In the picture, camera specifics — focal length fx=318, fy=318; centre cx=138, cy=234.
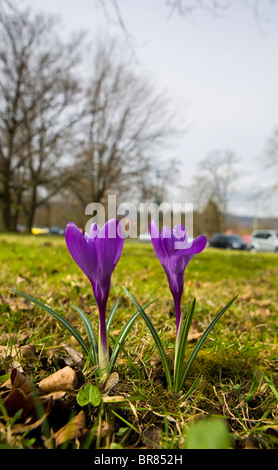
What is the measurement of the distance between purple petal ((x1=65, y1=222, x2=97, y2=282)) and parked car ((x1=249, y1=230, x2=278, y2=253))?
22938 millimetres

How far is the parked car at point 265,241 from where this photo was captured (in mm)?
22116

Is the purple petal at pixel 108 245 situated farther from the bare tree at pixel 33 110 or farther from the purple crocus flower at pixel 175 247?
the bare tree at pixel 33 110

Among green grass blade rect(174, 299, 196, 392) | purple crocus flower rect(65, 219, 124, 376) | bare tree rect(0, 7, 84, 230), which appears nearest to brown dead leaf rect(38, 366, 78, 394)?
purple crocus flower rect(65, 219, 124, 376)

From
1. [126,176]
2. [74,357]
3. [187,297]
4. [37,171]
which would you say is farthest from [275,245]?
[74,357]

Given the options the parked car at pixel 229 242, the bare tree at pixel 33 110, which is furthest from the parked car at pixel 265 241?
the bare tree at pixel 33 110

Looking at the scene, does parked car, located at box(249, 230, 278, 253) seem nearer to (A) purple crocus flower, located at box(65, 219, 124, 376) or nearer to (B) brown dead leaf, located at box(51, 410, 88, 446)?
(A) purple crocus flower, located at box(65, 219, 124, 376)

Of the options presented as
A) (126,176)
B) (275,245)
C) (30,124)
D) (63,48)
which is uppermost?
(63,48)

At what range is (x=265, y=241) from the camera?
2295 cm

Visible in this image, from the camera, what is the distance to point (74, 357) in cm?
117

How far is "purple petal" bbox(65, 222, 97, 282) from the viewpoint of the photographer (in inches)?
35.8

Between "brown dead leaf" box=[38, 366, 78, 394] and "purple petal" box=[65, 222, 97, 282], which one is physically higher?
"purple petal" box=[65, 222, 97, 282]
